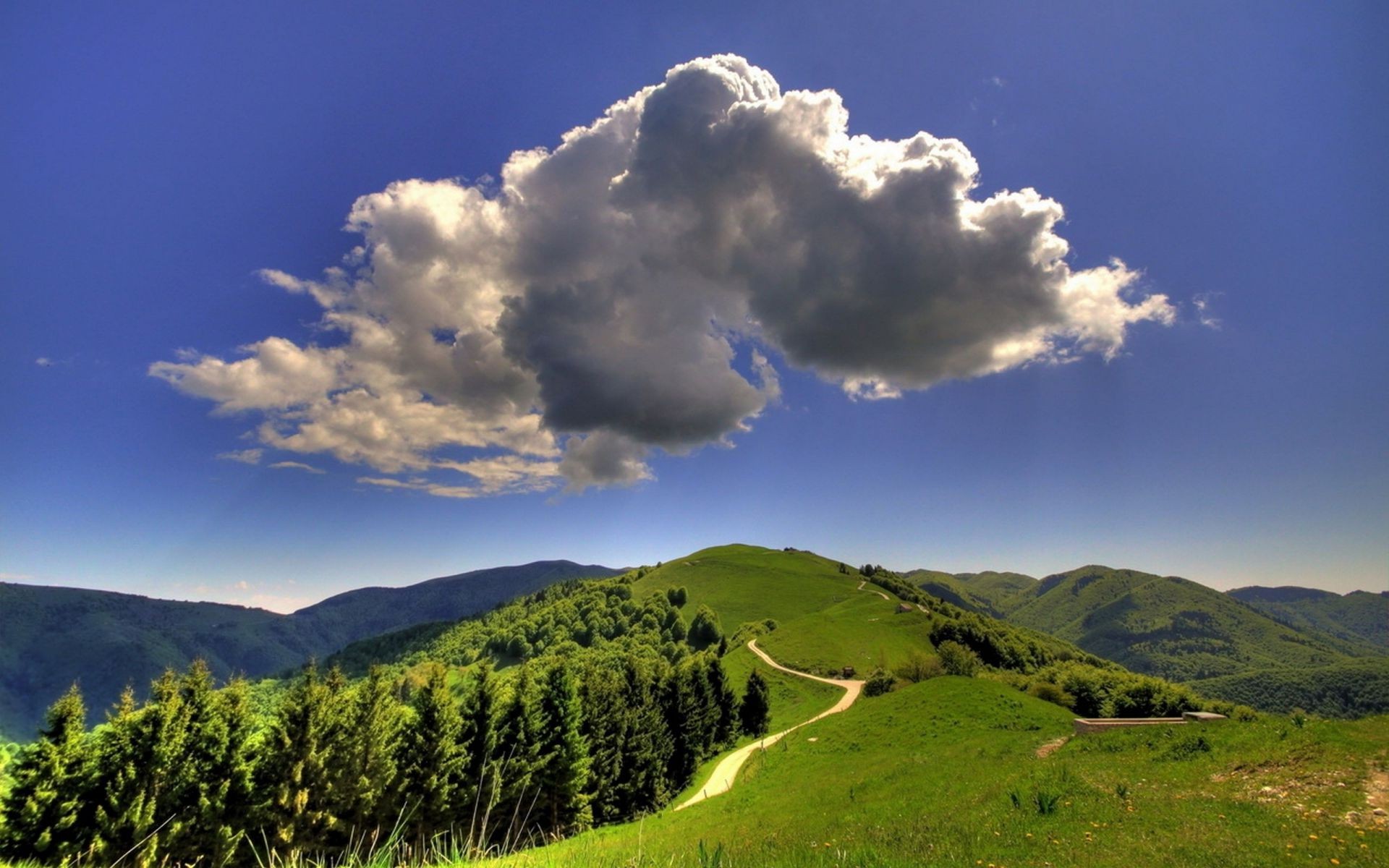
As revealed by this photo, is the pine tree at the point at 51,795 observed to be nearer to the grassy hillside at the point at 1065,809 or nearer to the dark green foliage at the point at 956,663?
the grassy hillside at the point at 1065,809

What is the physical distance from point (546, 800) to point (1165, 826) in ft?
116

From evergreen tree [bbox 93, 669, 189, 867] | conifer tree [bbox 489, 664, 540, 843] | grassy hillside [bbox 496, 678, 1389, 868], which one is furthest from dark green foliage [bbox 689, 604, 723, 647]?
evergreen tree [bbox 93, 669, 189, 867]

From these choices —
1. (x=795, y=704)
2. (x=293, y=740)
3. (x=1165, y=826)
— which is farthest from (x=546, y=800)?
(x=795, y=704)

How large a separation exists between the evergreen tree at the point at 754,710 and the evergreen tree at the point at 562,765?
45.5m

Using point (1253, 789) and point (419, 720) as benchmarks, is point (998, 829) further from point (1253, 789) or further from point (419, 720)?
point (419, 720)

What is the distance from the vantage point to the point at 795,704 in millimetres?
88000

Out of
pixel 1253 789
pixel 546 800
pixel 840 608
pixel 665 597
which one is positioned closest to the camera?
pixel 1253 789

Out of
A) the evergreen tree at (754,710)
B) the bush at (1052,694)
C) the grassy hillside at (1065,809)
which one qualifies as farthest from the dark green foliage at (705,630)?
the grassy hillside at (1065,809)

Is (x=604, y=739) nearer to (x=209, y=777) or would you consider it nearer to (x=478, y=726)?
(x=478, y=726)

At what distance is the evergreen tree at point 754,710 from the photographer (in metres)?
79.6

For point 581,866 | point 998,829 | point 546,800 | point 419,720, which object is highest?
point 581,866

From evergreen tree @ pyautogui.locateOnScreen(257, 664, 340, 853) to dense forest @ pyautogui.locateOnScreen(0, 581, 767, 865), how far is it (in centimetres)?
7

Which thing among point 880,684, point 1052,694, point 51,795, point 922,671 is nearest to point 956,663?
point 922,671

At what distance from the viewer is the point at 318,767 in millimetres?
Answer: 28203
